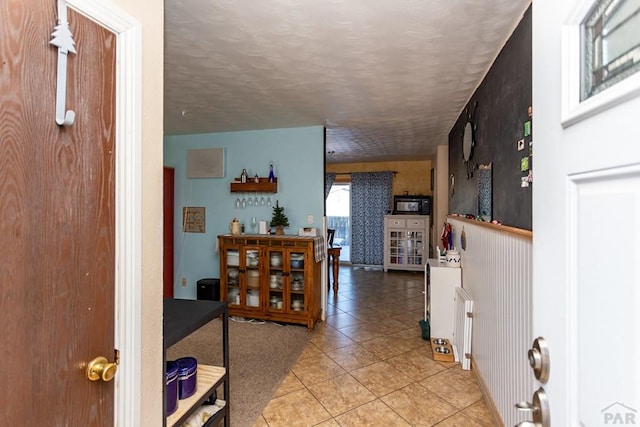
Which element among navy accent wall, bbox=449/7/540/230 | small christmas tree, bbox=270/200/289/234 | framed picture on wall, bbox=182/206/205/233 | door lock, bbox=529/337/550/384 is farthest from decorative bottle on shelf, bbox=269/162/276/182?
door lock, bbox=529/337/550/384

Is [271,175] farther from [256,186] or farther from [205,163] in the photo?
[205,163]

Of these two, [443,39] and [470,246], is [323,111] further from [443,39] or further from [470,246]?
[470,246]

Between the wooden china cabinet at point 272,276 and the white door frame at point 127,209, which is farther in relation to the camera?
the wooden china cabinet at point 272,276

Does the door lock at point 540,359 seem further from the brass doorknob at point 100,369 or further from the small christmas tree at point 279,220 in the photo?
the small christmas tree at point 279,220

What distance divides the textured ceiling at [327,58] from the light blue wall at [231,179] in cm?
35

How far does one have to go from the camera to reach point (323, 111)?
10.3 feet

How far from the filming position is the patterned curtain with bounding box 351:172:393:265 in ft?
22.2

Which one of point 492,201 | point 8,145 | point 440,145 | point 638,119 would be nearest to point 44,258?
point 8,145

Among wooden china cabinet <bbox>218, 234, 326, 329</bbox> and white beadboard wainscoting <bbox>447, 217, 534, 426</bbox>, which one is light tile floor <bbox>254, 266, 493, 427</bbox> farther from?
wooden china cabinet <bbox>218, 234, 326, 329</bbox>

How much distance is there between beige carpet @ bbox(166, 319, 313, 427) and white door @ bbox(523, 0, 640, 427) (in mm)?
1852

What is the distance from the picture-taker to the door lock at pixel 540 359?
0.67 m

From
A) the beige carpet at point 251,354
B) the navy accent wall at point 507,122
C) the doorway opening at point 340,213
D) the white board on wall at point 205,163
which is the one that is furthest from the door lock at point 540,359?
the doorway opening at point 340,213

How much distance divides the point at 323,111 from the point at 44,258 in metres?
2.78

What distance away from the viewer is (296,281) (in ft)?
11.5
